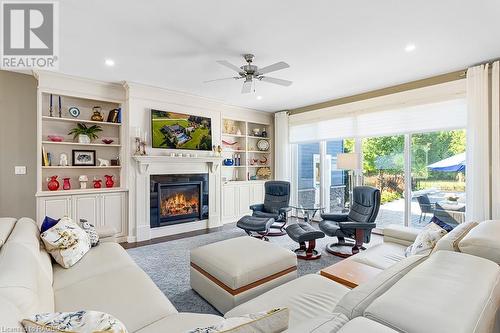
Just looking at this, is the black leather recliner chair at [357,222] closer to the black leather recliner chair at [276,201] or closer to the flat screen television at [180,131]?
the black leather recliner chair at [276,201]

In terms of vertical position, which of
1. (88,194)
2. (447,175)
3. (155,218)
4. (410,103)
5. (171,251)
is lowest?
(171,251)

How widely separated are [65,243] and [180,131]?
3066 mm

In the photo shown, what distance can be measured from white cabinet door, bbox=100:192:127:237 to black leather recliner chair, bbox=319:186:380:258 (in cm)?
335

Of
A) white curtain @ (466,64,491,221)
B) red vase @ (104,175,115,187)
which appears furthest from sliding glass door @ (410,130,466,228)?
red vase @ (104,175,115,187)

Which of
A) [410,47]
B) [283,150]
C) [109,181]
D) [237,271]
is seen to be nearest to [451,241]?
[237,271]

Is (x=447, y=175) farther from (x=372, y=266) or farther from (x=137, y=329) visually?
(x=137, y=329)

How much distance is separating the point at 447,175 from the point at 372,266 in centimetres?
288

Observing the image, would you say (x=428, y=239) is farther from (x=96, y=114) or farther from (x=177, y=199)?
(x=96, y=114)

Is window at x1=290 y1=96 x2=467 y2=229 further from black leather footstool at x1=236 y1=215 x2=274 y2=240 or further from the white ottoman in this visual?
the white ottoman

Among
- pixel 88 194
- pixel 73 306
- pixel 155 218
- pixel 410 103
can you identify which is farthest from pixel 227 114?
pixel 73 306

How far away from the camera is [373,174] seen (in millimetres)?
5012

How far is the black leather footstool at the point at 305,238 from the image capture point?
11.3 ft

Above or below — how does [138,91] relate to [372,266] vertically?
above

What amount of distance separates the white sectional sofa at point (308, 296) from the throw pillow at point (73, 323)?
0.17 ft
